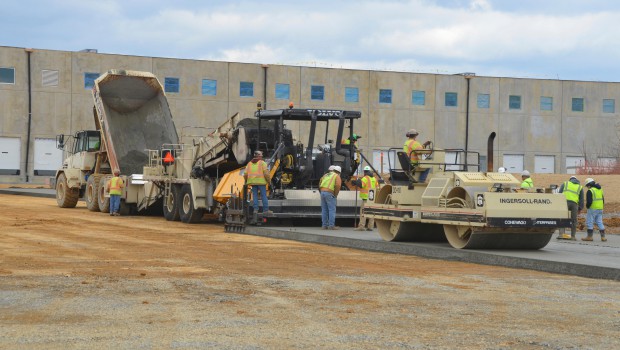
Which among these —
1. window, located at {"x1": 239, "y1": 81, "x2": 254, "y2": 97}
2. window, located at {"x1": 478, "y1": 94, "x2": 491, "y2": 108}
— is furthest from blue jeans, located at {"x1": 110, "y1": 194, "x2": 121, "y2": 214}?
window, located at {"x1": 478, "y1": 94, "x2": 491, "y2": 108}

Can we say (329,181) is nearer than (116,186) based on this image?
Yes

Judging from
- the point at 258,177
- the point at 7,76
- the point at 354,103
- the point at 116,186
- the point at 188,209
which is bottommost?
the point at 188,209

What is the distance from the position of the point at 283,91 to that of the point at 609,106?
19.9 meters

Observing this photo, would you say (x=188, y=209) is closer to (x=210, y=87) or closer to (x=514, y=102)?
(x=210, y=87)

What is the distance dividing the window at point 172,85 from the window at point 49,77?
5.68 metres

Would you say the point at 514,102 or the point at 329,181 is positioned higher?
the point at 514,102

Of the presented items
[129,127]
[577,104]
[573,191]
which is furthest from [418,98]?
[573,191]

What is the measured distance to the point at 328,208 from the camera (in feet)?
70.4

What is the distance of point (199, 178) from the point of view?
82.0 ft

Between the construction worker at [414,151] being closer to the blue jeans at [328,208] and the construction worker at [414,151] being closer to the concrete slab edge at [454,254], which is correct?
the concrete slab edge at [454,254]

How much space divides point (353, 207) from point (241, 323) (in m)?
14.5

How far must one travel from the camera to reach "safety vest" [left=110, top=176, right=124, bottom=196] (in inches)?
1123

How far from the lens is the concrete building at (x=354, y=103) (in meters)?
51.7

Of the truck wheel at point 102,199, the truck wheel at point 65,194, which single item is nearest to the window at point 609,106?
the truck wheel at point 65,194
